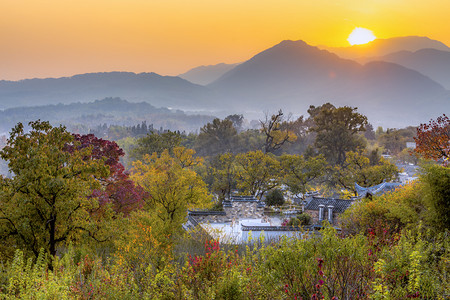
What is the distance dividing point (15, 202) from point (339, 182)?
3161cm

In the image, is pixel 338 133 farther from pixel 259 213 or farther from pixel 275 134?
pixel 259 213

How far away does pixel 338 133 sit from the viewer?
44938mm

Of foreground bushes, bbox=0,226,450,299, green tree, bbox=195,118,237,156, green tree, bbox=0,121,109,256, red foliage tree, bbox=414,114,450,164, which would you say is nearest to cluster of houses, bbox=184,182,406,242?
red foliage tree, bbox=414,114,450,164

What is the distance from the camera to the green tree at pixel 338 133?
44.9 m

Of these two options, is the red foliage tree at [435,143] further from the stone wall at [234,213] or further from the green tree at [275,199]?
the stone wall at [234,213]

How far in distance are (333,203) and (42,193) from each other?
733 inches

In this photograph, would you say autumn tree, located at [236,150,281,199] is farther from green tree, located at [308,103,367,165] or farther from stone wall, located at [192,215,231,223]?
green tree, located at [308,103,367,165]

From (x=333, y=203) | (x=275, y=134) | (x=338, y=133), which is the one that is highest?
(x=338, y=133)

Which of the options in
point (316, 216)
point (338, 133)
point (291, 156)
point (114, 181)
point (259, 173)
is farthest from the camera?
point (338, 133)

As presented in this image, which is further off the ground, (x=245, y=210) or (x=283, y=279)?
(x=283, y=279)

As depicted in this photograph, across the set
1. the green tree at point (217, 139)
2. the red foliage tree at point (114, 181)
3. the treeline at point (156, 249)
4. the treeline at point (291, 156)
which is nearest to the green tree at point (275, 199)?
the treeline at point (291, 156)

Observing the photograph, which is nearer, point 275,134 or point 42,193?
point 42,193

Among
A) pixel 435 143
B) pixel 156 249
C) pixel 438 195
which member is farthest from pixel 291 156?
pixel 156 249

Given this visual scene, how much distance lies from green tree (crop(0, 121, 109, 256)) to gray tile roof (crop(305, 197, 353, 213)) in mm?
16708
